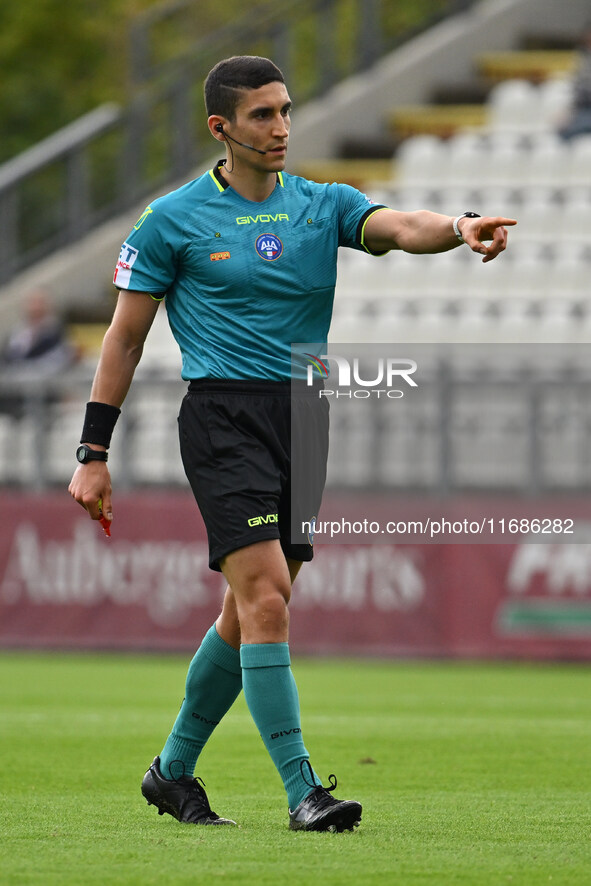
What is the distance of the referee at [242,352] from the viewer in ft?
15.6

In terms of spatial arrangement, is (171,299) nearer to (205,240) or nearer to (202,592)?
(205,240)

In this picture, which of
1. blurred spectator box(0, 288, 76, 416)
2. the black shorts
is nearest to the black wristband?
the black shorts

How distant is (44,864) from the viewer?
416 centimetres

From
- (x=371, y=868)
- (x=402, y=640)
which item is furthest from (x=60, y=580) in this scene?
(x=371, y=868)

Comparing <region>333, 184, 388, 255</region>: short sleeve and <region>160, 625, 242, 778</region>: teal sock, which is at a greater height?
<region>333, 184, 388, 255</region>: short sleeve

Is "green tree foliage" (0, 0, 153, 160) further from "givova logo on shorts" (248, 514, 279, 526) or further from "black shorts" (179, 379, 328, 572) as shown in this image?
"givova logo on shorts" (248, 514, 279, 526)

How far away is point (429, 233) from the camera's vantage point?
15.9 feet

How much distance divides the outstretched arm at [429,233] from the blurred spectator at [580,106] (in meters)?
11.8

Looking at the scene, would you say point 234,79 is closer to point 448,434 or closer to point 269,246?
point 269,246

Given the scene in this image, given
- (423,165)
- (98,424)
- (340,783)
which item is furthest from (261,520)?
(423,165)

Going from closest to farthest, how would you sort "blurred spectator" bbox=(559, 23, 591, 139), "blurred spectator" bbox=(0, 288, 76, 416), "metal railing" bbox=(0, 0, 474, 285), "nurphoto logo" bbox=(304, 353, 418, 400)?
1. "nurphoto logo" bbox=(304, 353, 418, 400)
2. "blurred spectator" bbox=(0, 288, 76, 416)
3. "blurred spectator" bbox=(559, 23, 591, 139)
4. "metal railing" bbox=(0, 0, 474, 285)

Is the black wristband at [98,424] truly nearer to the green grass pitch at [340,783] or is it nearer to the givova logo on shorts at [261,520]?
the givova logo on shorts at [261,520]

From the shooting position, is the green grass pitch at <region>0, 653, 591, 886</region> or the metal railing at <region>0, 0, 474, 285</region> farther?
the metal railing at <region>0, 0, 474, 285</region>

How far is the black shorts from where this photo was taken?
4770 millimetres
